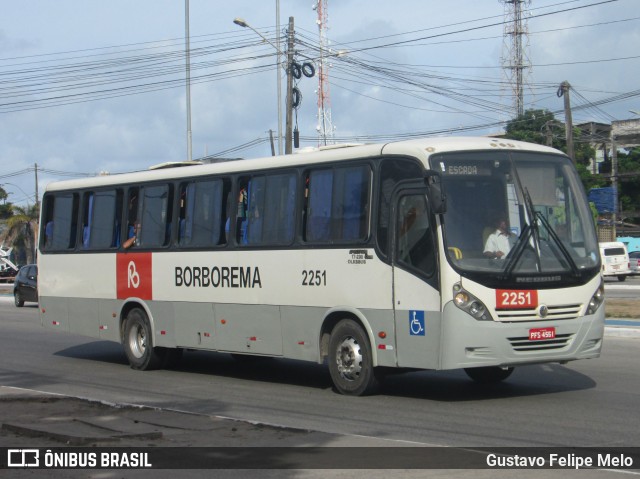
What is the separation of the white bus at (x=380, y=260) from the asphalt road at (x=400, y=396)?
0.55m

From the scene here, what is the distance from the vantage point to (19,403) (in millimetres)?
12664

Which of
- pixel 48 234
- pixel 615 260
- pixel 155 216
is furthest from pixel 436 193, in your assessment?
pixel 615 260

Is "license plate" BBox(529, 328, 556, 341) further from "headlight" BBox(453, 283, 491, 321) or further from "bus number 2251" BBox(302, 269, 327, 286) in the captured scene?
"bus number 2251" BBox(302, 269, 327, 286)

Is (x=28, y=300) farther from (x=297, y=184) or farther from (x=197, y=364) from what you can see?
(x=297, y=184)

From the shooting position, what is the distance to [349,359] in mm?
13016

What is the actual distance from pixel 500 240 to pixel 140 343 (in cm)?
773

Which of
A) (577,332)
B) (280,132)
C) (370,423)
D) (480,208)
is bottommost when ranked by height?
(370,423)

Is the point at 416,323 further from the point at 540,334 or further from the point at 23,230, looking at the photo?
the point at 23,230

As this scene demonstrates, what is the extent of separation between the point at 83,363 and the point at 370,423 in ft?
29.9

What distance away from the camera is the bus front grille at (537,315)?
11.7 meters

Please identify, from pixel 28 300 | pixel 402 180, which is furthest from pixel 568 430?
pixel 28 300

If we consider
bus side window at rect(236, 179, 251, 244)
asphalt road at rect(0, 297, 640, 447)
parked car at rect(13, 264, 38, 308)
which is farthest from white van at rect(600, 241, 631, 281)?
bus side window at rect(236, 179, 251, 244)

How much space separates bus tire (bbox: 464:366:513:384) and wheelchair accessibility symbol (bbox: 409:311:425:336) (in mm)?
2103

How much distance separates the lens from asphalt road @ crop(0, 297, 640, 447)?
10234 mm
